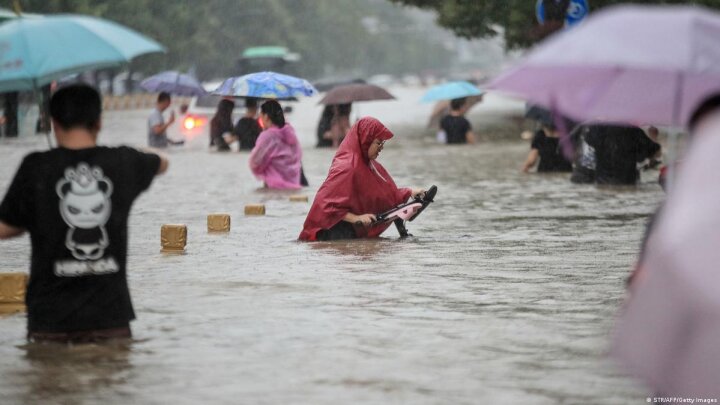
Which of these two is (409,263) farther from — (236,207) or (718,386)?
→ (718,386)

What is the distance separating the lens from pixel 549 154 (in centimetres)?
2261

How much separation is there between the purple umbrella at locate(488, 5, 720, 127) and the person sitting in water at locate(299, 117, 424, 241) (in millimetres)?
6933

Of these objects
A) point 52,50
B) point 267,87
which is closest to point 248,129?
point 267,87

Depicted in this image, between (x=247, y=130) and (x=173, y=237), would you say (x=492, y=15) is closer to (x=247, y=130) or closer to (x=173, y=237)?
(x=247, y=130)

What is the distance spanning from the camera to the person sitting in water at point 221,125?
92.7 feet

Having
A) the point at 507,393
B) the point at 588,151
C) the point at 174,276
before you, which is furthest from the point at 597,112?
the point at 588,151

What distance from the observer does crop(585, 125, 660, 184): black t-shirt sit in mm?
19672

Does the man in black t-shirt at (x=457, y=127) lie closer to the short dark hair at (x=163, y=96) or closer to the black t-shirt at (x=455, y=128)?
the black t-shirt at (x=455, y=128)

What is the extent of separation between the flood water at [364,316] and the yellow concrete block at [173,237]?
4.7 inches

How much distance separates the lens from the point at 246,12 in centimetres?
10319

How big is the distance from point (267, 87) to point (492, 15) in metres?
21.9

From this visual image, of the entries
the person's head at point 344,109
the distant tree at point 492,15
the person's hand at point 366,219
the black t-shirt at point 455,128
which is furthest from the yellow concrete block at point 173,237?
the distant tree at point 492,15

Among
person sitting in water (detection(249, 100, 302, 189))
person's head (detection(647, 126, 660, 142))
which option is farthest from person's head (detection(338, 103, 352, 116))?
person's head (detection(647, 126, 660, 142))

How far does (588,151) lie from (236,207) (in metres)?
5.45
